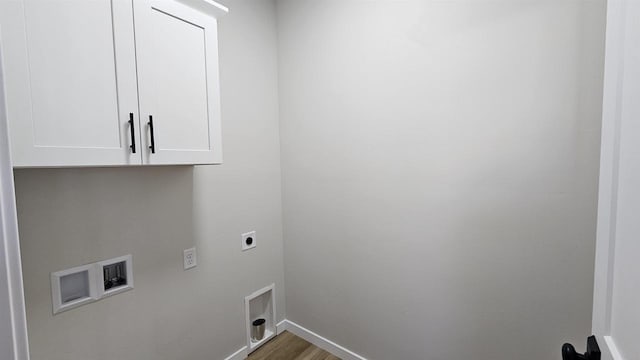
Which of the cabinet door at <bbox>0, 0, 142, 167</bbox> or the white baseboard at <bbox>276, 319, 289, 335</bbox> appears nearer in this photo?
the cabinet door at <bbox>0, 0, 142, 167</bbox>

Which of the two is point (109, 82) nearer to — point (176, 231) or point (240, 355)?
point (176, 231)

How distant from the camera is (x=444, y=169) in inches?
53.2

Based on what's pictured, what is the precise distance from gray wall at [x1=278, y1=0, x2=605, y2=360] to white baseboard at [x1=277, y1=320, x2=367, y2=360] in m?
0.06

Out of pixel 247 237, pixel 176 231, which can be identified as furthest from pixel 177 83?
pixel 247 237

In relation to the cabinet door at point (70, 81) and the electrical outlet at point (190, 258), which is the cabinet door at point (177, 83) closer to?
the cabinet door at point (70, 81)

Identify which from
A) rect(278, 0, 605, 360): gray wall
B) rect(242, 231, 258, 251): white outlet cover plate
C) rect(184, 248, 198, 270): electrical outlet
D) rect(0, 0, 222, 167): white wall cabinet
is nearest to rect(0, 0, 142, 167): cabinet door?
rect(0, 0, 222, 167): white wall cabinet

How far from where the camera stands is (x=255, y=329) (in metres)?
1.94

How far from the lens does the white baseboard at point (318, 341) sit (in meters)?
1.80

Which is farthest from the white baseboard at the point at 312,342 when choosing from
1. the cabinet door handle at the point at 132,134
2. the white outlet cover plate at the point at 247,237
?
the cabinet door handle at the point at 132,134

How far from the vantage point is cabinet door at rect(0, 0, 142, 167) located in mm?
779

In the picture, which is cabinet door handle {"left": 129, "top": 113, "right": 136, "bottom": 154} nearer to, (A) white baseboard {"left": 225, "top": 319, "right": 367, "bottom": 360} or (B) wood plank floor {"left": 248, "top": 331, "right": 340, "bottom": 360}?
(A) white baseboard {"left": 225, "top": 319, "right": 367, "bottom": 360}

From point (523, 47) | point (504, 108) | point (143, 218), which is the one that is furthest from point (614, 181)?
point (143, 218)

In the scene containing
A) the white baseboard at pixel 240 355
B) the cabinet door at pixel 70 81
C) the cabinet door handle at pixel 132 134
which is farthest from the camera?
the white baseboard at pixel 240 355

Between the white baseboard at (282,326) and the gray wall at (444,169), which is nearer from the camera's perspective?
the gray wall at (444,169)
